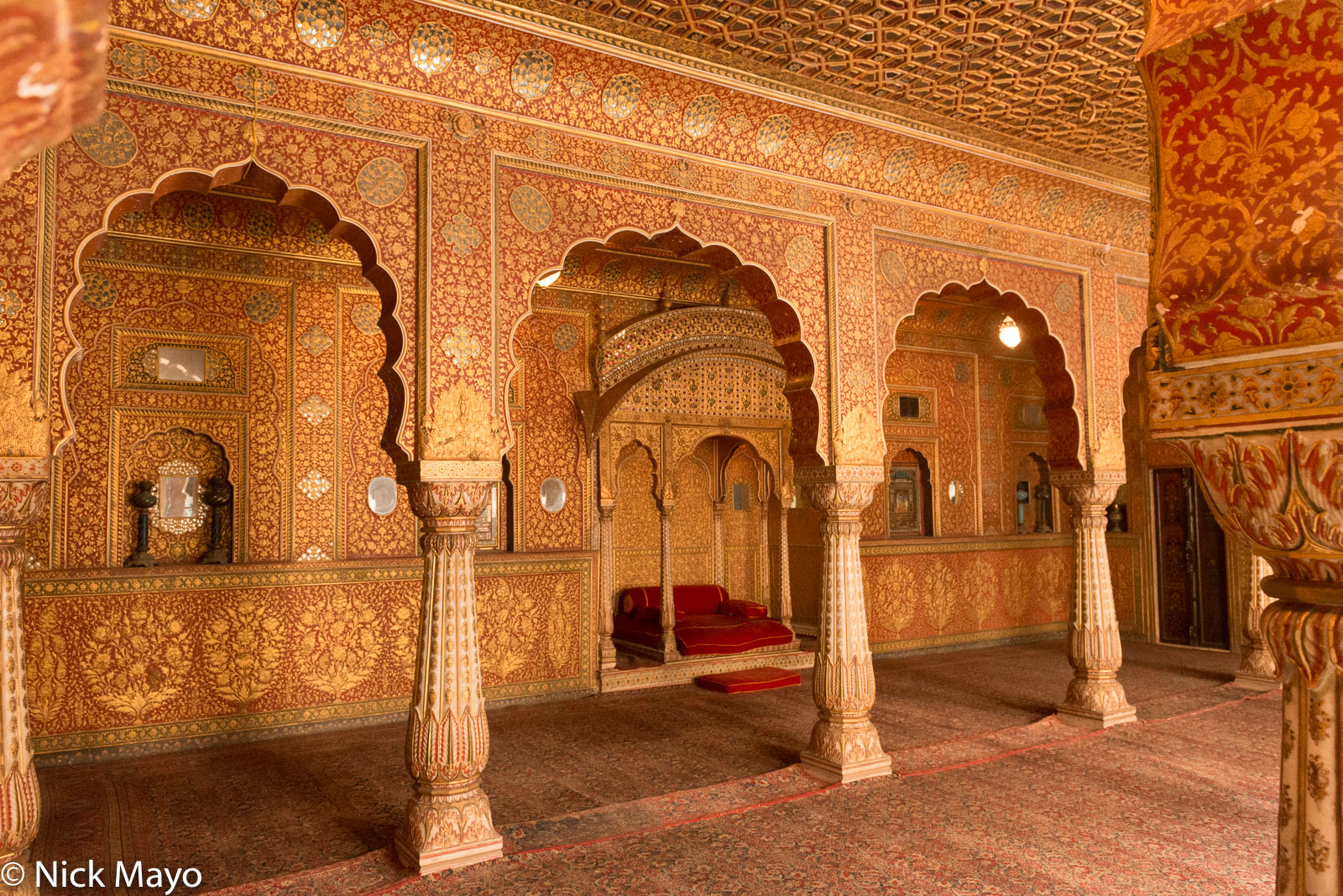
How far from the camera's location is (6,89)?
66 cm

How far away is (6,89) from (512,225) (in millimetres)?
4537

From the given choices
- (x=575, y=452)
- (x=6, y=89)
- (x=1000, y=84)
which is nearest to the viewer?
(x=6, y=89)

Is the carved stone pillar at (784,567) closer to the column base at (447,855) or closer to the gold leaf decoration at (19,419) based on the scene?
the column base at (447,855)

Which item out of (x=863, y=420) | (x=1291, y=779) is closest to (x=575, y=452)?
(x=863, y=420)

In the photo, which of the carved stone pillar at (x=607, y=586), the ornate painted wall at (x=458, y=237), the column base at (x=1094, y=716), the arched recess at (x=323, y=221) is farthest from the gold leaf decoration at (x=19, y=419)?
the column base at (x=1094, y=716)

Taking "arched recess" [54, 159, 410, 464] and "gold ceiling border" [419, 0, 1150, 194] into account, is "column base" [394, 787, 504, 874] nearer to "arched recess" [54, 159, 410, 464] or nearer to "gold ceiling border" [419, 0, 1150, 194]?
"arched recess" [54, 159, 410, 464]

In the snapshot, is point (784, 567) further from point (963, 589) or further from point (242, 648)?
point (242, 648)

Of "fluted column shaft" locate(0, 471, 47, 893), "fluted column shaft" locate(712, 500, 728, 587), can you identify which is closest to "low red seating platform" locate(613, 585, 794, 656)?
"fluted column shaft" locate(712, 500, 728, 587)

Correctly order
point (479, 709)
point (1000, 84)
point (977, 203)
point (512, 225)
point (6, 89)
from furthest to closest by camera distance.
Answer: point (977, 203) → point (1000, 84) → point (512, 225) → point (479, 709) → point (6, 89)

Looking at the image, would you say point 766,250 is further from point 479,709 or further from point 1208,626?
point 1208,626

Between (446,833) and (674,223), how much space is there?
377 cm

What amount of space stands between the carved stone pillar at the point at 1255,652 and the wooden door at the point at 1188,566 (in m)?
1.77

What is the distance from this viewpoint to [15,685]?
12.2ft

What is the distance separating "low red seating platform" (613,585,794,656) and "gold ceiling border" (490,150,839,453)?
387 cm
